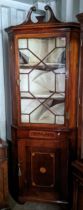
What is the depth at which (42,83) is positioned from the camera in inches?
84.9

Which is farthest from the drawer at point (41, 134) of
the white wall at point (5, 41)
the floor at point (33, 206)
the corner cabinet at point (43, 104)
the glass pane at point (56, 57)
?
the floor at point (33, 206)

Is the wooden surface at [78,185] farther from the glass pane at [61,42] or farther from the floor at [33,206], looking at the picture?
the glass pane at [61,42]

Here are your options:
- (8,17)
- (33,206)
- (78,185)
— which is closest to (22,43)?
(8,17)

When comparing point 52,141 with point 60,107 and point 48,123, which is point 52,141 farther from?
point 60,107

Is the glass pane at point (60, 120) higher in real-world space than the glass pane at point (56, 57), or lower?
lower

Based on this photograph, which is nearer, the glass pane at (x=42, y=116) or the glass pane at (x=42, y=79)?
the glass pane at (x=42, y=79)

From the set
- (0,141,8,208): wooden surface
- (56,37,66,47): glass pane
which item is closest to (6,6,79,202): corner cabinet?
(56,37,66,47): glass pane

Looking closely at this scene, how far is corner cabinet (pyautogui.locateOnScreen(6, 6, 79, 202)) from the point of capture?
197cm

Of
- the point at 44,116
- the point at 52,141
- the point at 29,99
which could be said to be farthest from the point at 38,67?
the point at 52,141

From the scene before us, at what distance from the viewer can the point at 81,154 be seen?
6.24 ft

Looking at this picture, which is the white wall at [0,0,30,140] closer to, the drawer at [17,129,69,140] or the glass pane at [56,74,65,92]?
the drawer at [17,129,69,140]

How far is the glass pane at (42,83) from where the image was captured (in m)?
2.10

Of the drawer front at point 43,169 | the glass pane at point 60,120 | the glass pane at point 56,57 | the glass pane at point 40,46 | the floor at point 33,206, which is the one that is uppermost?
the glass pane at point 40,46

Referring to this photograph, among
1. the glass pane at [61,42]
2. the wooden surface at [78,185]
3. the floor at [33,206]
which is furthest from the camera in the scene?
the floor at [33,206]
